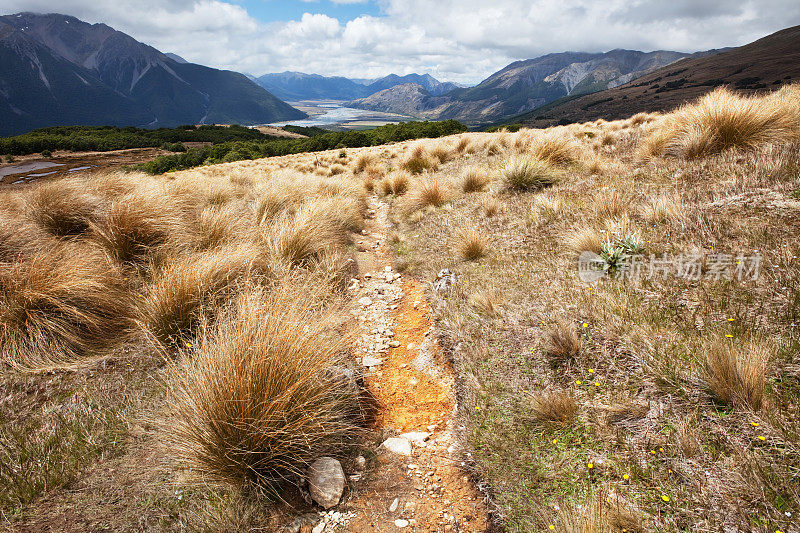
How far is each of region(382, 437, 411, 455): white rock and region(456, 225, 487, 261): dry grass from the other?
2746 millimetres

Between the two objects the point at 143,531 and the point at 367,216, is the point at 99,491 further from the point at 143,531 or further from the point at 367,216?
the point at 367,216

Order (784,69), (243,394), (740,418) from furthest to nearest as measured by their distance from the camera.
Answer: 1. (784,69)
2. (243,394)
3. (740,418)

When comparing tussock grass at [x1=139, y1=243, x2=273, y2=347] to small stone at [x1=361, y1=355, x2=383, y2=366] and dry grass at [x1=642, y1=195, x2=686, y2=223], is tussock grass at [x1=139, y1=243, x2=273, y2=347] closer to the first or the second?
small stone at [x1=361, y1=355, x2=383, y2=366]

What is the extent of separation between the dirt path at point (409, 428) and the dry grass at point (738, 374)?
1.51m

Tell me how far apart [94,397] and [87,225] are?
369 centimetres

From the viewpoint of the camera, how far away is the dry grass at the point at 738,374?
1.69m

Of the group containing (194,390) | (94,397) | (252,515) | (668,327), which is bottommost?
(252,515)

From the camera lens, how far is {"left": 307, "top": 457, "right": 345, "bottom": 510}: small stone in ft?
6.72

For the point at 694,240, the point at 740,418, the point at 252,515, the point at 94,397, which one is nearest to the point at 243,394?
the point at 252,515

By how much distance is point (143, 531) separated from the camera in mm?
1737

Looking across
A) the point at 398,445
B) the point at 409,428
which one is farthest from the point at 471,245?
the point at 398,445

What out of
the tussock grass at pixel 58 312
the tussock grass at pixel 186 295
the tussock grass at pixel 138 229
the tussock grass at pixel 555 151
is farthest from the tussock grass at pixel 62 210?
the tussock grass at pixel 555 151

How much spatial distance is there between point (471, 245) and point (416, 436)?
2745 mm

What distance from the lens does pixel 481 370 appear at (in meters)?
2.74
